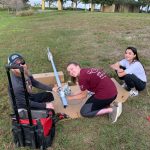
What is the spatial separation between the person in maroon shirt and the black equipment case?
73cm

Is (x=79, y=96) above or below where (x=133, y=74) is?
below

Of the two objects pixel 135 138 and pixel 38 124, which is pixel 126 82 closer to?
pixel 135 138

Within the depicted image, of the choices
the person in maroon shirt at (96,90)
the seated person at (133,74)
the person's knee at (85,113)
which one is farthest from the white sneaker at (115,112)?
the seated person at (133,74)

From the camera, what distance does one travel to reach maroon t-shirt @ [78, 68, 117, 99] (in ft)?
12.3

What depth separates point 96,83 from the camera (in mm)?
3838

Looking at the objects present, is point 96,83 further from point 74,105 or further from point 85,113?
point 74,105

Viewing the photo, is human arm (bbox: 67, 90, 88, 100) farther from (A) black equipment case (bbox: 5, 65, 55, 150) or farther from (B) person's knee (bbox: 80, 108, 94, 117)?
(A) black equipment case (bbox: 5, 65, 55, 150)

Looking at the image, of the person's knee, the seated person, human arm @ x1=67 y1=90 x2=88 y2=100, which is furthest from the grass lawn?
human arm @ x1=67 y1=90 x2=88 y2=100

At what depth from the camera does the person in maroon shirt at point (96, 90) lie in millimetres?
3770

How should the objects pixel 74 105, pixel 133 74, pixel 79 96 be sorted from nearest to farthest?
pixel 79 96, pixel 74 105, pixel 133 74

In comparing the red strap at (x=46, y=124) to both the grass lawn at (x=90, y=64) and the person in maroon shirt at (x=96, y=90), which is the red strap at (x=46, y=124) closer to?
the grass lawn at (x=90, y=64)

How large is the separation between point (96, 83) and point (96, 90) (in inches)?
5.3

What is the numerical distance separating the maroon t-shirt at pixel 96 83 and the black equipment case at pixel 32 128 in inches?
28.3

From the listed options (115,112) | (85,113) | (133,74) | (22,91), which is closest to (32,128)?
(22,91)
